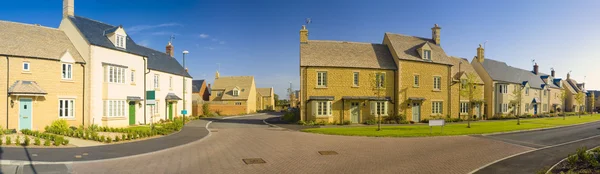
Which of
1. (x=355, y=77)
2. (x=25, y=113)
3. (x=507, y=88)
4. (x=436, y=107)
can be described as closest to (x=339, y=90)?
(x=355, y=77)

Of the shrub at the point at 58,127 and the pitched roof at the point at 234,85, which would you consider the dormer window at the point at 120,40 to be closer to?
the shrub at the point at 58,127

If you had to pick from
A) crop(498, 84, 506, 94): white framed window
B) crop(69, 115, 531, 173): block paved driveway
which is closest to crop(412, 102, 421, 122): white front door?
crop(69, 115, 531, 173): block paved driveway

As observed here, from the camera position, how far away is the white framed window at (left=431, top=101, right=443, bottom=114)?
36.6 m

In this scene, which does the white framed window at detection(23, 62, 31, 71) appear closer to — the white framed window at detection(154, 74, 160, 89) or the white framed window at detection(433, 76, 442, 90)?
the white framed window at detection(154, 74, 160, 89)

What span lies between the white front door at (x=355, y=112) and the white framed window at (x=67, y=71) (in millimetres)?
23771

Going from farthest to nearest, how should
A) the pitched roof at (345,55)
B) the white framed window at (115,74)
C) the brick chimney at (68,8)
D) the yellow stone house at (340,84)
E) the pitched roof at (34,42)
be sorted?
1. the pitched roof at (345,55)
2. the yellow stone house at (340,84)
3. the brick chimney at (68,8)
4. the white framed window at (115,74)
5. the pitched roof at (34,42)

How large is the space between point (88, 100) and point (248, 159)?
1743cm

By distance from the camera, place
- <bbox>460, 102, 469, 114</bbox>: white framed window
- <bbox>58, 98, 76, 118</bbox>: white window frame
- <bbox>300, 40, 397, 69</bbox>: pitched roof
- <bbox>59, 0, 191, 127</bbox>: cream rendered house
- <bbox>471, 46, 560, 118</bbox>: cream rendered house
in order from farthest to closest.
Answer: <bbox>471, 46, 560, 118</bbox>: cream rendered house
<bbox>460, 102, 469, 114</bbox>: white framed window
<bbox>300, 40, 397, 69</bbox>: pitched roof
<bbox>59, 0, 191, 127</bbox>: cream rendered house
<bbox>58, 98, 76, 118</bbox>: white window frame

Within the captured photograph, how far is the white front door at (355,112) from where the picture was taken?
1302 inches

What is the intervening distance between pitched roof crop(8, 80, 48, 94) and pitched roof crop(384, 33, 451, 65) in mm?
30426

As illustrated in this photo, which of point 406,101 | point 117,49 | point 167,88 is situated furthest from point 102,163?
point 406,101

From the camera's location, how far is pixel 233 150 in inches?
612

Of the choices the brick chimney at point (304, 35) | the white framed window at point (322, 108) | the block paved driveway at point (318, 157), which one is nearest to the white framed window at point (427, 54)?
the white framed window at point (322, 108)

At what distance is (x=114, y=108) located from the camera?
25.9 metres
